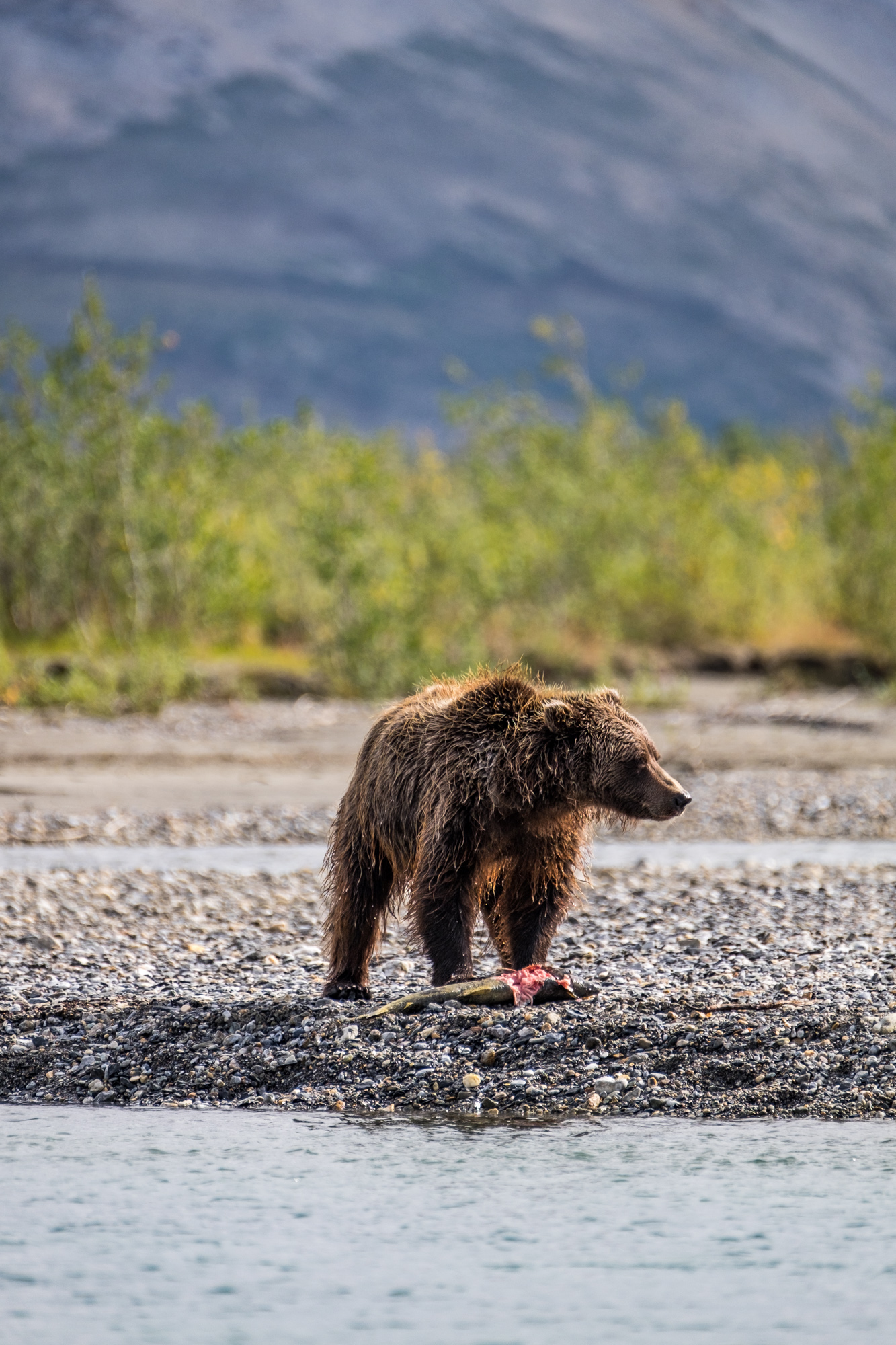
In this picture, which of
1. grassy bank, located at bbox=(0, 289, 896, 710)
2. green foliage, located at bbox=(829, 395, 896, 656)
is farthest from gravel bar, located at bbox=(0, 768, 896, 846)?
green foliage, located at bbox=(829, 395, 896, 656)

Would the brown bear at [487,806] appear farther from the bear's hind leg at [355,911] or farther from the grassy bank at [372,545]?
the grassy bank at [372,545]

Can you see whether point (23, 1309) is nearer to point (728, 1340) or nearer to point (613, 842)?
point (728, 1340)

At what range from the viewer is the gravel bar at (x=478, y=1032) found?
638cm

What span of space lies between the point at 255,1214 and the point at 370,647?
18674 mm

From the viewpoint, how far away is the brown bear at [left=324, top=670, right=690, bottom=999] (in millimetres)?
6660

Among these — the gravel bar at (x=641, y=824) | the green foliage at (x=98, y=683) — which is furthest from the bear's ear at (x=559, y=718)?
the green foliage at (x=98, y=683)

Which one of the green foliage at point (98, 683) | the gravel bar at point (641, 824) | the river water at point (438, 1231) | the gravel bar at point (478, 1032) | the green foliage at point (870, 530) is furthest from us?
the green foliage at point (870, 530)

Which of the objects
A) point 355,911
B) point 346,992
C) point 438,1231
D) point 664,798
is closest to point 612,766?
point 664,798

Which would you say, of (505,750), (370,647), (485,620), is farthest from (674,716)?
(505,750)

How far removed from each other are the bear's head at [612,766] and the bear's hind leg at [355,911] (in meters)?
1.02

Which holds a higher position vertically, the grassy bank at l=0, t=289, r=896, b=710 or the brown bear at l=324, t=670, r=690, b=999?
the grassy bank at l=0, t=289, r=896, b=710

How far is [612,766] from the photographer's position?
6.70 meters

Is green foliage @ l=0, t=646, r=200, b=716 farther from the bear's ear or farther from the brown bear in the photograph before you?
the bear's ear

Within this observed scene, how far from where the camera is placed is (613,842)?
13570 mm
